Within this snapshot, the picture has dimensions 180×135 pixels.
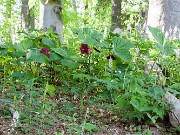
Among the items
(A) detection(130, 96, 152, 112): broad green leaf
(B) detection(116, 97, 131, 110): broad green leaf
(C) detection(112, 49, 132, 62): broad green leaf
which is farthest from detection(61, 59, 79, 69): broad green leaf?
(A) detection(130, 96, 152, 112): broad green leaf

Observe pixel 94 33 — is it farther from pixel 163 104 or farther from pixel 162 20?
→ pixel 162 20

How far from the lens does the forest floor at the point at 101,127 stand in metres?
1.87

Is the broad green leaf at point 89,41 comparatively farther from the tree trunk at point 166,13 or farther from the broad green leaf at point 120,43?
the tree trunk at point 166,13

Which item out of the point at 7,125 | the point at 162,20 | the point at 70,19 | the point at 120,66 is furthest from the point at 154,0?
the point at 7,125

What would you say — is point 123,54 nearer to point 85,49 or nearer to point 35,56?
point 85,49

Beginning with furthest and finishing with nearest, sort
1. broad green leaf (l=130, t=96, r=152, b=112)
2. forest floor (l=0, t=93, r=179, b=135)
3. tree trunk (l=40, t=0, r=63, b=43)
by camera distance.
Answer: tree trunk (l=40, t=0, r=63, b=43) < broad green leaf (l=130, t=96, r=152, b=112) < forest floor (l=0, t=93, r=179, b=135)

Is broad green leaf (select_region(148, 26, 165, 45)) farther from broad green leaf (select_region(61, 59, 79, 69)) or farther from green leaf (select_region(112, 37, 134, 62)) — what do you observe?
broad green leaf (select_region(61, 59, 79, 69))

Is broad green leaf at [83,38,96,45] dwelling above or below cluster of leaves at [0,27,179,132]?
above

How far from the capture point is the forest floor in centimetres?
187

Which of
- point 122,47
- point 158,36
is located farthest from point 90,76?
point 158,36

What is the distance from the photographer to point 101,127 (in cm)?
210

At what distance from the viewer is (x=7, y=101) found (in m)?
2.15

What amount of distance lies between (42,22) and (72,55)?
3.44 feet

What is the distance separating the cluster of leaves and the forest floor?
6 cm
